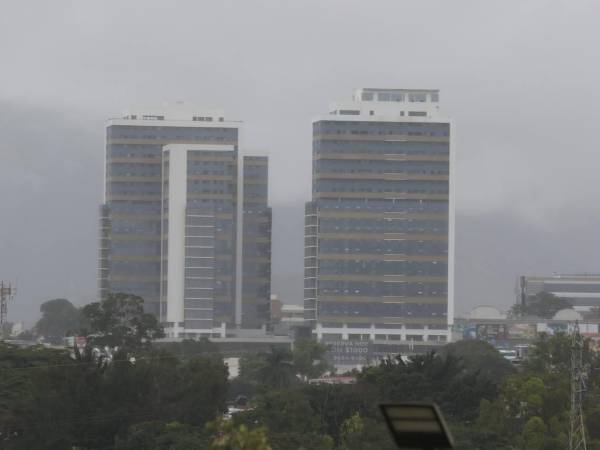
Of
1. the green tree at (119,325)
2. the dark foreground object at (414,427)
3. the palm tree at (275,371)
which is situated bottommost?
the palm tree at (275,371)

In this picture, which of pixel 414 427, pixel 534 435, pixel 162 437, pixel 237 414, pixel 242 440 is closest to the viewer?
pixel 414 427

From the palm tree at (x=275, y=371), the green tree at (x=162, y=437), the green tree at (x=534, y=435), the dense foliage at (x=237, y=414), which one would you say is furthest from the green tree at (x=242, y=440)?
the palm tree at (x=275, y=371)

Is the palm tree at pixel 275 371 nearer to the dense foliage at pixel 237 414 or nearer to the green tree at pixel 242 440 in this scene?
the dense foliage at pixel 237 414

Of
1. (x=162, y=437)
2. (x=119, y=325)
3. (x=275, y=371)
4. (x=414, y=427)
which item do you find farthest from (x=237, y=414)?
(x=414, y=427)

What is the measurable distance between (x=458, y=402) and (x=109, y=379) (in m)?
24.9

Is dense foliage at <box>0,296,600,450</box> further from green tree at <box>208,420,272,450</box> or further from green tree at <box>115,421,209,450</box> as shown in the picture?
green tree at <box>208,420,272,450</box>

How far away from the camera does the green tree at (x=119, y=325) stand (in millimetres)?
162750

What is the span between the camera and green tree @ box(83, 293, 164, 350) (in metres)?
163

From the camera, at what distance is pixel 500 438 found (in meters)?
94.8

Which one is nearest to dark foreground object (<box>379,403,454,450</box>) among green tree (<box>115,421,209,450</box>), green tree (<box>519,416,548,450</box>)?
green tree (<box>115,421,209,450</box>)

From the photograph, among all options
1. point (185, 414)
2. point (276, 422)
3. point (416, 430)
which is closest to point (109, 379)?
point (185, 414)

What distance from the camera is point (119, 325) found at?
555 feet

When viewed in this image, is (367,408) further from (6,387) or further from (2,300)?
→ (2,300)

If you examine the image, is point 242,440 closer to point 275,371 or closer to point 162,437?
point 162,437
